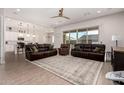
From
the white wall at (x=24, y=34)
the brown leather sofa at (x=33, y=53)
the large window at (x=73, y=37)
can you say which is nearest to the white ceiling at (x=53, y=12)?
the brown leather sofa at (x=33, y=53)

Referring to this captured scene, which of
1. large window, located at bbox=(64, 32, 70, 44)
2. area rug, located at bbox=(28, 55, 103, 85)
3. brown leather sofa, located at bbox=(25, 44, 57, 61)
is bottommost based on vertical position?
area rug, located at bbox=(28, 55, 103, 85)

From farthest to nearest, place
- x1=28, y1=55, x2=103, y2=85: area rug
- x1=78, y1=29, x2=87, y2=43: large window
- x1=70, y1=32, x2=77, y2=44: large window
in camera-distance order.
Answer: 1. x1=70, y1=32, x2=77, y2=44: large window
2. x1=78, y1=29, x2=87, y2=43: large window
3. x1=28, y1=55, x2=103, y2=85: area rug

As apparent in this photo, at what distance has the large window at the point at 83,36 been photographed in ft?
24.0

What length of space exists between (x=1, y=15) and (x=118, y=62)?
5204 mm

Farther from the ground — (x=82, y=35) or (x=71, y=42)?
(x=82, y=35)

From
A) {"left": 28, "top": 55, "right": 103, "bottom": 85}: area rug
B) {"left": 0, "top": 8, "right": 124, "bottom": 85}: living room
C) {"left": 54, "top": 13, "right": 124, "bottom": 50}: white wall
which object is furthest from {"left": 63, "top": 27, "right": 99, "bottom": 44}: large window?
{"left": 28, "top": 55, "right": 103, "bottom": 85}: area rug

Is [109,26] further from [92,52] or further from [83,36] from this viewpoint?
[83,36]

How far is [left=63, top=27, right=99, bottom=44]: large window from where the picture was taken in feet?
24.0

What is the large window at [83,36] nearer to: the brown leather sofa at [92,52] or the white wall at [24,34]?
the brown leather sofa at [92,52]

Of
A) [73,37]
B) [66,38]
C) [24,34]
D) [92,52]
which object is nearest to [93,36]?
[92,52]

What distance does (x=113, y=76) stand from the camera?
1878 millimetres

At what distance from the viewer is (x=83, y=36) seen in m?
8.20

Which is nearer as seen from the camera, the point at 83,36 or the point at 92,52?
the point at 92,52

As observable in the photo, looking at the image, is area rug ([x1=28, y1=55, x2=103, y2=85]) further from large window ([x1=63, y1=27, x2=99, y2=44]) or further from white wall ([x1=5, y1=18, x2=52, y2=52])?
white wall ([x1=5, y1=18, x2=52, y2=52])
